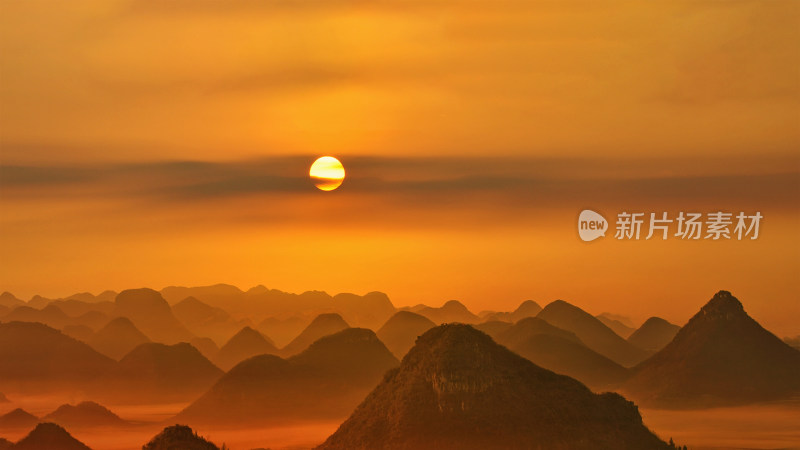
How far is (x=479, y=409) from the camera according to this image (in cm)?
11769

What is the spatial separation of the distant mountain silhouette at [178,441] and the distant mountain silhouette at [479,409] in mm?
26156

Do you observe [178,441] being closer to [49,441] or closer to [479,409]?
[479,409]

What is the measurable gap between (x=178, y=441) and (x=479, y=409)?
38017 mm

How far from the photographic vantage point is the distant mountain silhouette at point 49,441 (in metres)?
133

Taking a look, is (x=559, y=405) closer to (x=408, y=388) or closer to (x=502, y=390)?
(x=502, y=390)

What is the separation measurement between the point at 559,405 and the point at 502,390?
682 cm

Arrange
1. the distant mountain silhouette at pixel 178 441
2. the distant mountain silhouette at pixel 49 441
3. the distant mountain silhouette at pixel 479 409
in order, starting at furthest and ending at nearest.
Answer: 1. the distant mountain silhouette at pixel 49 441
2. the distant mountain silhouette at pixel 479 409
3. the distant mountain silhouette at pixel 178 441

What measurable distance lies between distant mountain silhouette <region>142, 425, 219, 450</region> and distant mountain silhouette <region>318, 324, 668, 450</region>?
26156 mm

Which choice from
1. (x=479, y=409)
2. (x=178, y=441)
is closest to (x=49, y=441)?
(x=178, y=441)

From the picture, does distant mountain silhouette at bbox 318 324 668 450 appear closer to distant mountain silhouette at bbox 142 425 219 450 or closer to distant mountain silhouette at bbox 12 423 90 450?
distant mountain silhouette at bbox 142 425 219 450

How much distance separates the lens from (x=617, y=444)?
371ft

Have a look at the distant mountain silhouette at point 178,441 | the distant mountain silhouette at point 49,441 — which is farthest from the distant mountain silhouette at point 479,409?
the distant mountain silhouette at point 49,441

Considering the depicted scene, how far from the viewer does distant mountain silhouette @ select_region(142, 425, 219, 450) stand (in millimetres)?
93250

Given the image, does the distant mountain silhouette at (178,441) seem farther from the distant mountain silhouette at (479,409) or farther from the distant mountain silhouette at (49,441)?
the distant mountain silhouette at (49,441)
